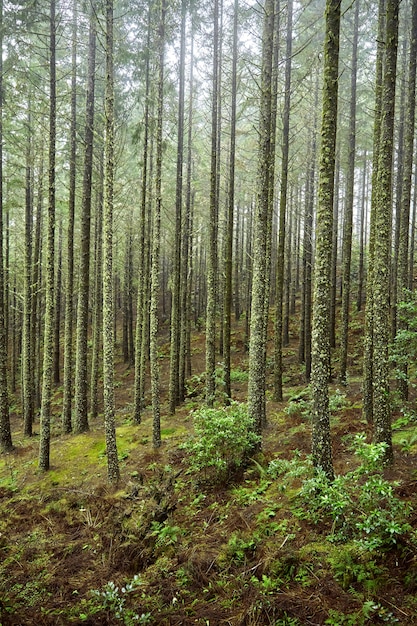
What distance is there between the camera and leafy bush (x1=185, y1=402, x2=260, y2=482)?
26.9 feet


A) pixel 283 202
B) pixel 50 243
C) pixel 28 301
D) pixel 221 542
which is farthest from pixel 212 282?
pixel 28 301

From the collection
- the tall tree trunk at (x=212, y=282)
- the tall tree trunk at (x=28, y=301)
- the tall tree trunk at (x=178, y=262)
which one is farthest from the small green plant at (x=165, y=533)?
the tall tree trunk at (x=28, y=301)

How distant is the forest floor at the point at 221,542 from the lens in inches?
180

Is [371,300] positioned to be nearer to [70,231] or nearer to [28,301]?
[70,231]

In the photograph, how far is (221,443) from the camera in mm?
8352

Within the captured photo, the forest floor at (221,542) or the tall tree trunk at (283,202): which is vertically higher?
the tall tree trunk at (283,202)

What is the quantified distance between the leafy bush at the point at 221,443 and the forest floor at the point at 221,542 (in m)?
0.25

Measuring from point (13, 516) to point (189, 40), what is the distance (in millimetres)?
20668

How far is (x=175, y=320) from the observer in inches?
543

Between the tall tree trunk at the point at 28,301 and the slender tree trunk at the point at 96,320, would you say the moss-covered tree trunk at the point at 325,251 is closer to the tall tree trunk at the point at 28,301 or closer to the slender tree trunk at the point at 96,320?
the slender tree trunk at the point at 96,320

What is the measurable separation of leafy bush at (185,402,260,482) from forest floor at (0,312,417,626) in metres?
0.25

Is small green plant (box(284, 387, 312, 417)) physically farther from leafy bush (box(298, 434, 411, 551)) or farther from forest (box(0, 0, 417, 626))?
leafy bush (box(298, 434, 411, 551))

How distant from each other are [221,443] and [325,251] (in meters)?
4.84

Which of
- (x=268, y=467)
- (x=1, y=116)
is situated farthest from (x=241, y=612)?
(x=1, y=116)
